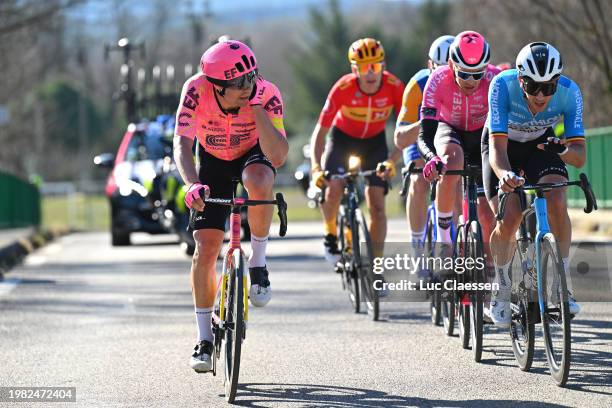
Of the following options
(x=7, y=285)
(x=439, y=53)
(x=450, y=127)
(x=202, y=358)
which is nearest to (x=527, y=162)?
(x=450, y=127)

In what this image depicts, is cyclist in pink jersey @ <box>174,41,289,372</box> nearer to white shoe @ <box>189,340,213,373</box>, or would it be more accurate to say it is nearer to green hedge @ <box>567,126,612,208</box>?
white shoe @ <box>189,340,213,373</box>

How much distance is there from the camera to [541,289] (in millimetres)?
7449

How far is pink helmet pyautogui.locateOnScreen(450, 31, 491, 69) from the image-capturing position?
29.3 feet

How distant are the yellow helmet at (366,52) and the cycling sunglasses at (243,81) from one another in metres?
4.07

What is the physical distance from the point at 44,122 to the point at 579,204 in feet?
192

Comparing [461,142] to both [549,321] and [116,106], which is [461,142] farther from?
[116,106]

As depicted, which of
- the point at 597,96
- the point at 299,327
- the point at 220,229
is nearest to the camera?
the point at 220,229

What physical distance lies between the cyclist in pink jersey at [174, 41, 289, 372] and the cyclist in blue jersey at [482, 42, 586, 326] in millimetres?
1282

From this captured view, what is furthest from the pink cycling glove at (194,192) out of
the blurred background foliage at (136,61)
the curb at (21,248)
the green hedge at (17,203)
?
the blurred background foliage at (136,61)

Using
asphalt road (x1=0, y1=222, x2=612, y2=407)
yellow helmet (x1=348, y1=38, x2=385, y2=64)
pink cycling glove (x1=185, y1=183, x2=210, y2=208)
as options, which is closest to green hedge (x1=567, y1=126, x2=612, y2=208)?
asphalt road (x1=0, y1=222, x2=612, y2=407)

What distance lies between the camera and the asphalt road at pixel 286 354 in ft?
23.7

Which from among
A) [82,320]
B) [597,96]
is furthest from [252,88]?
[597,96]

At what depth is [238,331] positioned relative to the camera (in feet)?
23.2

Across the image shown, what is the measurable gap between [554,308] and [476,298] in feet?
3.38
